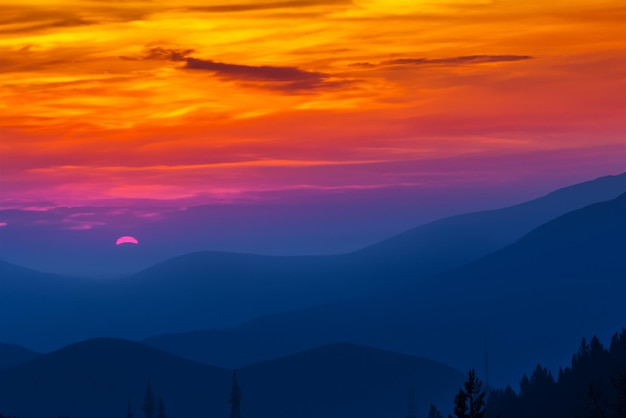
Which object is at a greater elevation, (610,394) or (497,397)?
(497,397)

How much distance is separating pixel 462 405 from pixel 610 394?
103377mm

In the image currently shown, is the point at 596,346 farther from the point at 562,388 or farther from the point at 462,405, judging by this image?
the point at 462,405

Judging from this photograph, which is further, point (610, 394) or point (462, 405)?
point (610, 394)

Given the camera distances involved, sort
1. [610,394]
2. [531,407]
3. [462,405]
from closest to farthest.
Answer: [462,405] → [610,394] → [531,407]

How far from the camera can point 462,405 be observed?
48.1m

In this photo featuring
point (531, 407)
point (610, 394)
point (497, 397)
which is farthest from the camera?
point (497, 397)

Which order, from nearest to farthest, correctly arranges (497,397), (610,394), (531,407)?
(610,394), (531,407), (497,397)

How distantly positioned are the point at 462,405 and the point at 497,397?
15366cm

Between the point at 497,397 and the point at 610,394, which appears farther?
the point at 497,397

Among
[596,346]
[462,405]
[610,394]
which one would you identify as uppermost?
[596,346]

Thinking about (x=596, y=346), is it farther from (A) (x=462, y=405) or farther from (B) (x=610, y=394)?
(A) (x=462, y=405)

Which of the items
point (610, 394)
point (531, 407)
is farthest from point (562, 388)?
point (610, 394)

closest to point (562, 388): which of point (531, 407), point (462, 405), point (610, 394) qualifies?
point (531, 407)

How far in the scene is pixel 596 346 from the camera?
554 ft
